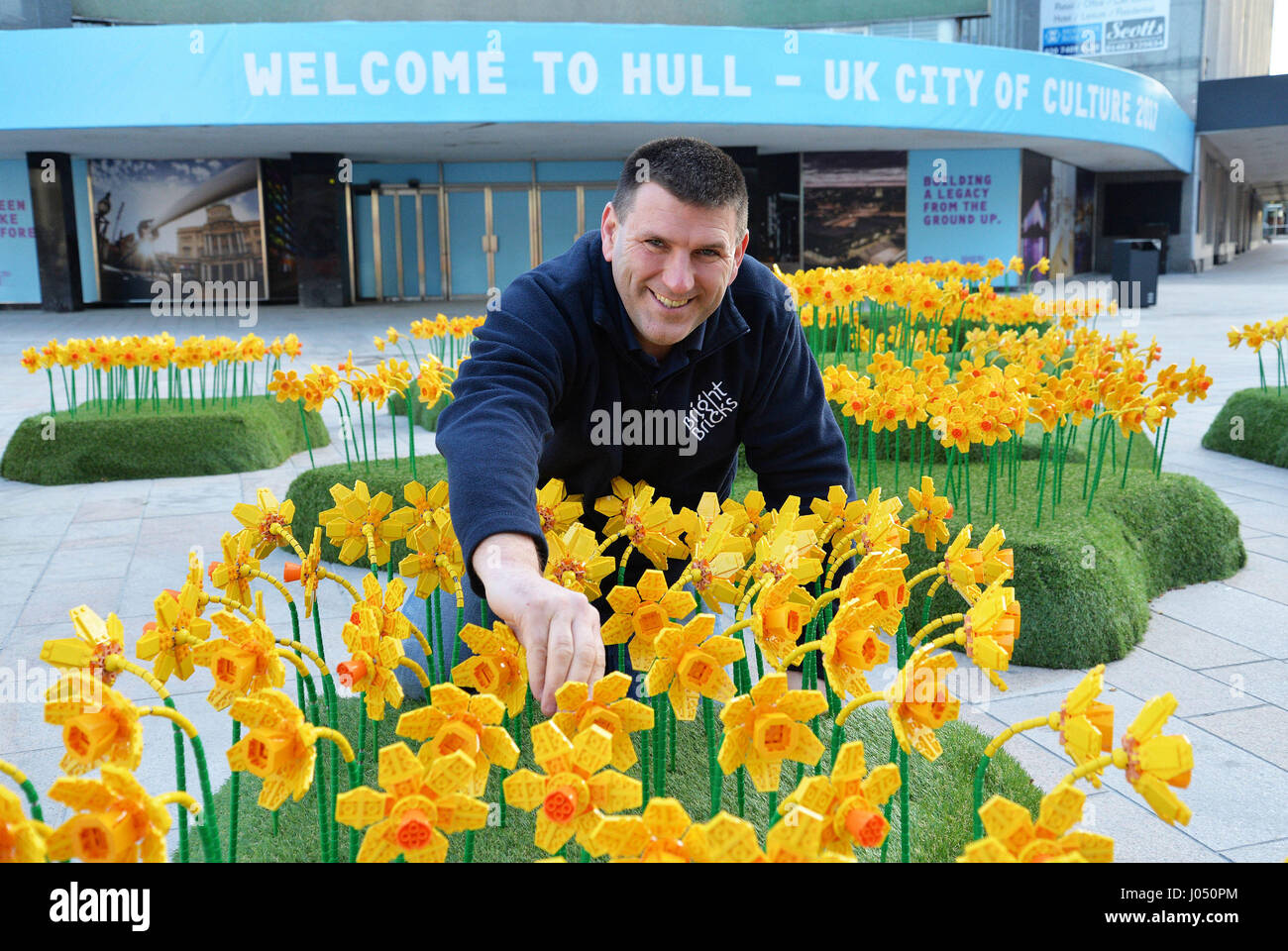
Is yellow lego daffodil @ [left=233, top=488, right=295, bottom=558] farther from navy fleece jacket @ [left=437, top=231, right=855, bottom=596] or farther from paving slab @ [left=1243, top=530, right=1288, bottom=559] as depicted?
paving slab @ [left=1243, top=530, right=1288, bottom=559]

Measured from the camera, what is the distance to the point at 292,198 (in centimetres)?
1966

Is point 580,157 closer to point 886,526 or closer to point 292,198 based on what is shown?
point 292,198

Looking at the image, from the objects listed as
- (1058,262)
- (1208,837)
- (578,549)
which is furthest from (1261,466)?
(1058,262)

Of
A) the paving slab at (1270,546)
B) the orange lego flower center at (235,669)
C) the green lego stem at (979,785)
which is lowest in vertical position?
the paving slab at (1270,546)

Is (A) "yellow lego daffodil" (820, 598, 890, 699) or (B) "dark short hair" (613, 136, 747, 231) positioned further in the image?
(B) "dark short hair" (613, 136, 747, 231)

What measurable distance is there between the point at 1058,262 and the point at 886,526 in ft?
85.4

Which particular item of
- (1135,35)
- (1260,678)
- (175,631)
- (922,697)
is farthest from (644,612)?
(1135,35)

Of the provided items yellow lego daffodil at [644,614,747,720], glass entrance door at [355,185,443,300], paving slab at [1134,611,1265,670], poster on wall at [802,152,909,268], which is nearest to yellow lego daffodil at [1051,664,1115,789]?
yellow lego daffodil at [644,614,747,720]

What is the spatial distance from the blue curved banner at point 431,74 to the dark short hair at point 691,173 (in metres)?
13.5

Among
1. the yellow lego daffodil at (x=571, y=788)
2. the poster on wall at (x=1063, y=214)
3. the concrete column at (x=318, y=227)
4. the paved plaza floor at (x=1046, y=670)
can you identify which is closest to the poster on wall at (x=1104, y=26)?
the poster on wall at (x=1063, y=214)

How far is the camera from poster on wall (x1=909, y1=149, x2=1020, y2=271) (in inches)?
832

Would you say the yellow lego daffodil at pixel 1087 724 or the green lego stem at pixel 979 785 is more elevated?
the yellow lego daffodil at pixel 1087 724

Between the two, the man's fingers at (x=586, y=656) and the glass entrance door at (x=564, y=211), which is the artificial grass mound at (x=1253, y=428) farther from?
the glass entrance door at (x=564, y=211)

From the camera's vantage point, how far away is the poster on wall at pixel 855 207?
2105 cm
